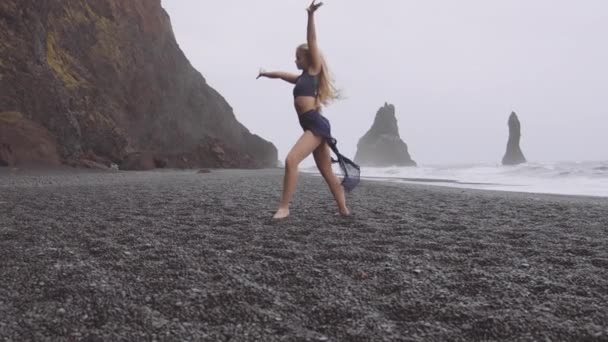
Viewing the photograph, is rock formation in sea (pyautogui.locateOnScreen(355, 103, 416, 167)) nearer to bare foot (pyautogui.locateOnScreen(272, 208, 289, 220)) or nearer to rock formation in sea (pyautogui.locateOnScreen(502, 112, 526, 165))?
rock formation in sea (pyautogui.locateOnScreen(502, 112, 526, 165))

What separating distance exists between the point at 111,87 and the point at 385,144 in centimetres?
7359

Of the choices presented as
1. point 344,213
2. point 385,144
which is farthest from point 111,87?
point 385,144

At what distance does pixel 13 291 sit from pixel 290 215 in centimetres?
306

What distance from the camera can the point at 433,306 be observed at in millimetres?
2045

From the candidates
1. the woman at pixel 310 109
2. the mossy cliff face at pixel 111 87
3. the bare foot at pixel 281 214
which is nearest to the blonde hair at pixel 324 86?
the woman at pixel 310 109

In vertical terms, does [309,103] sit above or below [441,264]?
above

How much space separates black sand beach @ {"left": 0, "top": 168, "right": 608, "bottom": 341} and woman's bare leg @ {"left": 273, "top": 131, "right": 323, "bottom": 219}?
28 cm

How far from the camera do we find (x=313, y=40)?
4273 millimetres

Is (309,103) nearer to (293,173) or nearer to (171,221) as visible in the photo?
(293,173)

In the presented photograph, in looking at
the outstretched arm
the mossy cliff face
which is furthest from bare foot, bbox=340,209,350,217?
the mossy cliff face

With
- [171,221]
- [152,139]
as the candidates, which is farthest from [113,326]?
[152,139]

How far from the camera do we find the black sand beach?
179 centimetres

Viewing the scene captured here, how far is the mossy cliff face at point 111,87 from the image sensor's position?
14.5 m

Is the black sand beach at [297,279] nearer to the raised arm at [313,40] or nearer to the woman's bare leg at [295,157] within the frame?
the woman's bare leg at [295,157]
